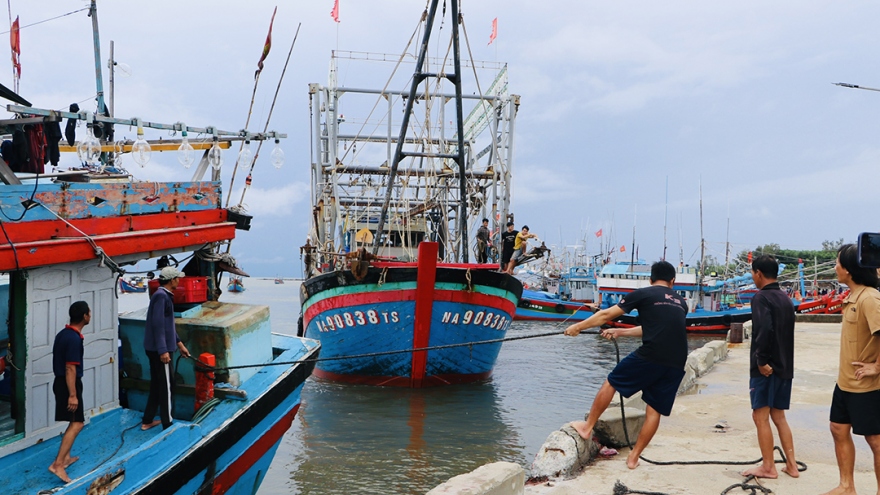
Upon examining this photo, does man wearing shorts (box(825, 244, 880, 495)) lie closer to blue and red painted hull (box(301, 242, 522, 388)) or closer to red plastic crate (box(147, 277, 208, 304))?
red plastic crate (box(147, 277, 208, 304))

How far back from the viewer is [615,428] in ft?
20.4

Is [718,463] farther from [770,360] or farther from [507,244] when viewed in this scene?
[507,244]

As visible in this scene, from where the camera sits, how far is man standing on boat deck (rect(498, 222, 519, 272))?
582 inches

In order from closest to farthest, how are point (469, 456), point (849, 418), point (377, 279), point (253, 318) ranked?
point (849, 418)
point (253, 318)
point (469, 456)
point (377, 279)

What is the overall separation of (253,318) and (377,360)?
6.98 meters

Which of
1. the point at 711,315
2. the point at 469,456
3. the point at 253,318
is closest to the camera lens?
the point at 253,318

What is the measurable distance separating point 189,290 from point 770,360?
506 centimetres

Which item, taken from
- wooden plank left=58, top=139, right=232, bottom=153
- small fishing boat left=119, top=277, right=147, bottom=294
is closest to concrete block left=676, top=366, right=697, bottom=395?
wooden plank left=58, top=139, right=232, bottom=153

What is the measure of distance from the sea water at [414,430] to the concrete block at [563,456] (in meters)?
2.67

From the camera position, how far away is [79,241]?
5273 mm

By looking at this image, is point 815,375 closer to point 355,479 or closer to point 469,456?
point 469,456

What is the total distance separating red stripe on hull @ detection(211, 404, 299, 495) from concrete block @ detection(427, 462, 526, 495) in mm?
2329

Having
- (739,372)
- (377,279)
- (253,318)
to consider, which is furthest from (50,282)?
(739,372)

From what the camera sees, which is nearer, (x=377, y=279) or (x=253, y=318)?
(x=253, y=318)
